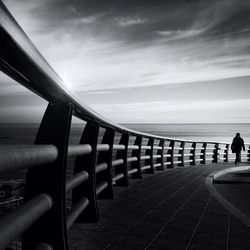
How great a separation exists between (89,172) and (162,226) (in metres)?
1.01

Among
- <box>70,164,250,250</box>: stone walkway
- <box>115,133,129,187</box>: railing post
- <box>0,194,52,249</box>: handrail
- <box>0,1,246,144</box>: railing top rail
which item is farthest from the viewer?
<box>115,133,129,187</box>: railing post

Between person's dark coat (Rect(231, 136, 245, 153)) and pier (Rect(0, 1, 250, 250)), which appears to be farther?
person's dark coat (Rect(231, 136, 245, 153))

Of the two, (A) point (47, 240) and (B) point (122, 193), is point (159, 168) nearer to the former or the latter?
(B) point (122, 193)

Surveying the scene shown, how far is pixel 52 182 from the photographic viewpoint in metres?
2.34

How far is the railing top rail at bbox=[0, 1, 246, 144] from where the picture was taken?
50.4 inches

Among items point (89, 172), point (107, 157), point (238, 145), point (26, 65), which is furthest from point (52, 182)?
point (238, 145)

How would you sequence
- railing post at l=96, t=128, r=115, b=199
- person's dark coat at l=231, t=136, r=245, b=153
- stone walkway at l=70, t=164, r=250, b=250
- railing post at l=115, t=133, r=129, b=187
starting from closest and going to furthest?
stone walkway at l=70, t=164, r=250, b=250
railing post at l=96, t=128, r=115, b=199
railing post at l=115, t=133, r=129, b=187
person's dark coat at l=231, t=136, r=245, b=153

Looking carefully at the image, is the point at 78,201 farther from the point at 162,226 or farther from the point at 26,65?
the point at 26,65

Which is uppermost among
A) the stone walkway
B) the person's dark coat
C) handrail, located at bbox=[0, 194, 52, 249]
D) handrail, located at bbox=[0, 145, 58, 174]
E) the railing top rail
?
the person's dark coat

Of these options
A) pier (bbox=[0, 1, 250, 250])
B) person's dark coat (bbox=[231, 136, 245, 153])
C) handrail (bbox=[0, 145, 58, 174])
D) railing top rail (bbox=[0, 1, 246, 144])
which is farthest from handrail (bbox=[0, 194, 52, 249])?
person's dark coat (bbox=[231, 136, 245, 153])

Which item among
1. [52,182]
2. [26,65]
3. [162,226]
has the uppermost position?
[26,65]

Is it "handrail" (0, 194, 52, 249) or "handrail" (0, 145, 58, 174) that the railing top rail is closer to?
"handrail" (0, 145, 58, 174)

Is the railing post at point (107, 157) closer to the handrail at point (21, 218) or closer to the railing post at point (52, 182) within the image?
the railing post at point (52, 182)

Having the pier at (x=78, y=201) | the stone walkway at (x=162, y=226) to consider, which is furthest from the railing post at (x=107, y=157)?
the stone walkway at (x=162, y=226)
